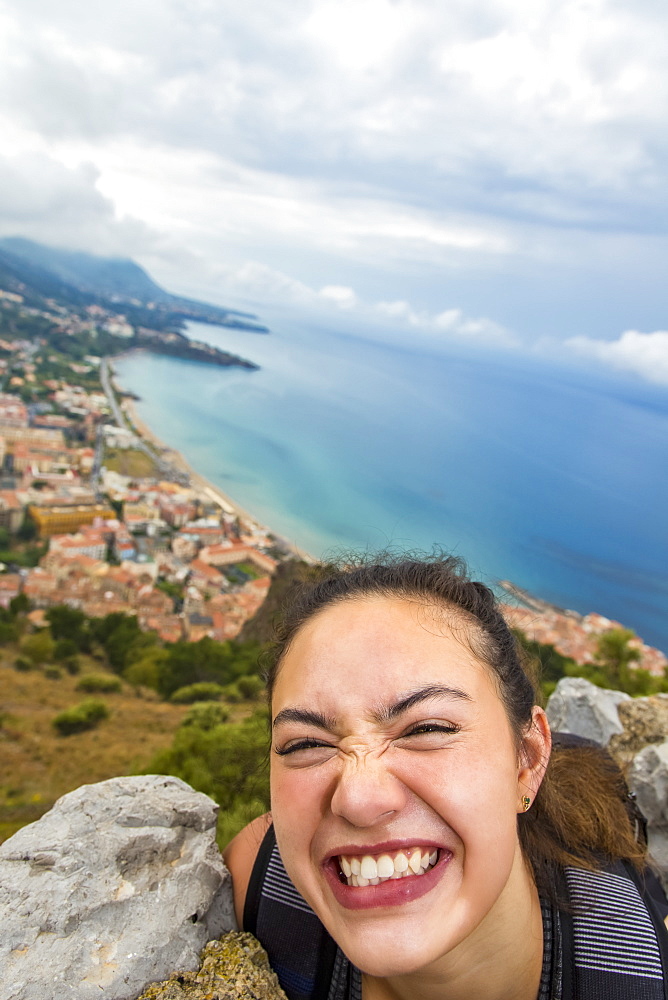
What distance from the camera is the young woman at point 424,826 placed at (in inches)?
43.9

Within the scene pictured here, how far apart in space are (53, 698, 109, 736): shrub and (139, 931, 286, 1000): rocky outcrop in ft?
35.9

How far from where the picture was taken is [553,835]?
5.52 feet

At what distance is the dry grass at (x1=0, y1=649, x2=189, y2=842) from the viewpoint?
27.4ft

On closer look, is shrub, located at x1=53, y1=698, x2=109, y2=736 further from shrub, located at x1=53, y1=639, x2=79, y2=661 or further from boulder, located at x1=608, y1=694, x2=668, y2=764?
boulder, located at x1=608, y1=694, x2=668, y2=764

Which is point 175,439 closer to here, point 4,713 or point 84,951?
point 4,713

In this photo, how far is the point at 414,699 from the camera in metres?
1.17

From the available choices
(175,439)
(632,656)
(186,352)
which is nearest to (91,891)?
(632,656)

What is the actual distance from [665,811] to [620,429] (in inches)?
2921

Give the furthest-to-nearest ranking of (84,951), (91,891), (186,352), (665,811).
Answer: (186,352) → (665,811) → (91,891) → (84,951)

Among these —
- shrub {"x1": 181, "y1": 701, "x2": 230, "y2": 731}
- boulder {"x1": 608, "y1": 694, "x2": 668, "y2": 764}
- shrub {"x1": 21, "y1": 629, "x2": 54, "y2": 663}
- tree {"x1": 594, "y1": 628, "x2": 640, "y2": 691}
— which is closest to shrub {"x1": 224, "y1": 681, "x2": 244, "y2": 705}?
shrub {"x1": 181, "y1": 701, "x2": 230, "y2": 731}

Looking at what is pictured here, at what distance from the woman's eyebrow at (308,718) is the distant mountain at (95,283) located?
105775mm

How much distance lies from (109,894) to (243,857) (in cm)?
43

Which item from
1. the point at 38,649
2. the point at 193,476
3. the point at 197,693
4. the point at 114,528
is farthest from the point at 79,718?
the point at 193,476

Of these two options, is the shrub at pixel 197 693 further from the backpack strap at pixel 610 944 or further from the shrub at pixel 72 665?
the backpack strap at pixel 610 944
